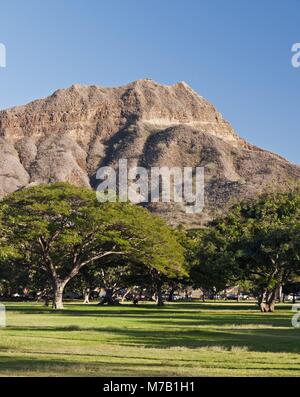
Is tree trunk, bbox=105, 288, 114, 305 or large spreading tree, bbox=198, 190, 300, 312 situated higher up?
large spreading tree, bbox=198, 190, 300, 312

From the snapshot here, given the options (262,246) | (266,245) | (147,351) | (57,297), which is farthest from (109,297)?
(147,351)

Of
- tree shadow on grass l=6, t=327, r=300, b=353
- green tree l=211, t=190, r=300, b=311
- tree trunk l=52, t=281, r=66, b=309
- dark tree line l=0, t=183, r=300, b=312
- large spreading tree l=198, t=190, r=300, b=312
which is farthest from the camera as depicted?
tree trunk l=52, t=281, r=66, b=309

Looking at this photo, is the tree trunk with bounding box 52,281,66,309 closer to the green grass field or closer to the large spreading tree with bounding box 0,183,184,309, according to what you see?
the large spreading tree with bounding box 0,183,184,309

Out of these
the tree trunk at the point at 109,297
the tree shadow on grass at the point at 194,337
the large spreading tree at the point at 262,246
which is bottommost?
the tree trunk at the point at 109,297

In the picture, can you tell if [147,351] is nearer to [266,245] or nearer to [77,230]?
[266,245]

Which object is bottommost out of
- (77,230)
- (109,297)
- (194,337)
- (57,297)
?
(109,297)

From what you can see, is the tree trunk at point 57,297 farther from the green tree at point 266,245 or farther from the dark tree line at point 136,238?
the green tree at point 266,245

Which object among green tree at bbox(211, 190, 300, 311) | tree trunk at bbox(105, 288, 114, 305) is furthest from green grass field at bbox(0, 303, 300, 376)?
tree trunk at bbox(105, 288, 114, 305)

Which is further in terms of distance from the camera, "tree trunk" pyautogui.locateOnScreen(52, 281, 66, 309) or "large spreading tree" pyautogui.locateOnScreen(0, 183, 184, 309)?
"tree trunk" pyautogui.locateOnScreen(52, 281, 66, 309)

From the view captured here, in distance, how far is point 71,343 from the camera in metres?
22.3

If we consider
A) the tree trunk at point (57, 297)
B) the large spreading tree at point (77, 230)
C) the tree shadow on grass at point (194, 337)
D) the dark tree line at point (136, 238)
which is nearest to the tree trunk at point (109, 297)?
the dark tree line at point (136, 238)

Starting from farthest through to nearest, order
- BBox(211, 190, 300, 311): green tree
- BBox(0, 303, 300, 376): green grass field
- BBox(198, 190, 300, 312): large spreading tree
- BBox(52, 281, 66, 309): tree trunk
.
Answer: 1. BBox(52, 281, 66, 309): tree trunk
2. BBox(198, 190, 300, 312): large spreading tree
3. BBox(211, 190, 300, 311): green tree
4. BBox(0, 303, 300, 376): green grass field

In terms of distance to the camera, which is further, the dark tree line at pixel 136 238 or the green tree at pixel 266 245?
Answer: the dark tree line at pixel 136 238
